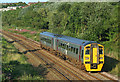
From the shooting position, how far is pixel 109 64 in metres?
19.5

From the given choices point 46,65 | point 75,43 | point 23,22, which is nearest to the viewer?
point 75,43

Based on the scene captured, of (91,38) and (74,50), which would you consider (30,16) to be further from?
(74,50)

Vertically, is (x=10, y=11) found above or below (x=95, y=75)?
above

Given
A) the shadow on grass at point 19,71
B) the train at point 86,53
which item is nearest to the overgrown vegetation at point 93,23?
the train at point 86,53

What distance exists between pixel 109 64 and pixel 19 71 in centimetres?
1114

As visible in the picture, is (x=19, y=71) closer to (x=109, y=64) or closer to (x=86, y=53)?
(x=86, y=53)

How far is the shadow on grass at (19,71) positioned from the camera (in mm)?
15391

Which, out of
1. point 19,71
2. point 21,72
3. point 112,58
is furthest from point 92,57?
point 19,71

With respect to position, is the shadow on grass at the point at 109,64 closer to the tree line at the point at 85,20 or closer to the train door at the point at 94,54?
the train door at the point at 94,54

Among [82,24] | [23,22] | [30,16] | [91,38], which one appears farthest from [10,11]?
[91,38]

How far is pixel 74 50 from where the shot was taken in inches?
728

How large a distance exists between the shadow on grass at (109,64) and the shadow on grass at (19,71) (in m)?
7.16

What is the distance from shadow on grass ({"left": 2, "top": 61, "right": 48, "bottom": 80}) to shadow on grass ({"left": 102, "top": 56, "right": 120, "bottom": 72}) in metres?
7.16

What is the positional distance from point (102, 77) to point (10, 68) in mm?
9810
